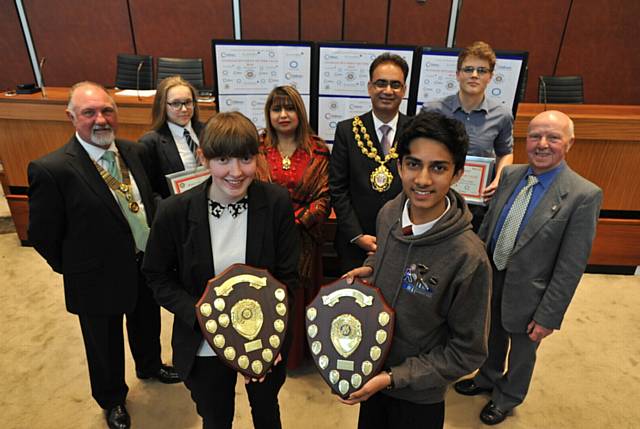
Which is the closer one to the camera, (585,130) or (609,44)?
(585,130)

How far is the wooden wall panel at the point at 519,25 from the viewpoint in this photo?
5.30 metres

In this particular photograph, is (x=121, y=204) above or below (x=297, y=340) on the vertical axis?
above

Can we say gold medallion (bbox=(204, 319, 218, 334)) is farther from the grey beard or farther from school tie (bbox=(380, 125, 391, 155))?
school tie (bbox=(380, 125, 391, 155))

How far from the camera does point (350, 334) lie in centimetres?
123

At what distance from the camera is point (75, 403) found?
7.49 feet

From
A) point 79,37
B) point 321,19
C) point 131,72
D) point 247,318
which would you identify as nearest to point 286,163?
point 247,318

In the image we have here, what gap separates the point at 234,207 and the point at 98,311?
0.93m

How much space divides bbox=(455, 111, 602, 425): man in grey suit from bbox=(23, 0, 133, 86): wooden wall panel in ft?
19.3

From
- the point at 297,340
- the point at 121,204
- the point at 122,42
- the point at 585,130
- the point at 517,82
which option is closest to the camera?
the point at 121,204

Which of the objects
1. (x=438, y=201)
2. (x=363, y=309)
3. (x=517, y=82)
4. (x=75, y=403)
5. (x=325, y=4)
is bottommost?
(x=75, y=403)

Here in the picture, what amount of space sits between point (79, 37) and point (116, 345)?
219 inches

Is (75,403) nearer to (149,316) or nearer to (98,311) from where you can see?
(149,316)

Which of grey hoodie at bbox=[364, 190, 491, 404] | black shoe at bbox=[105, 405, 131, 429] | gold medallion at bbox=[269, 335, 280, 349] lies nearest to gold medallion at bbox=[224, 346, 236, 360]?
gold medallion at bbox=[269, 335, 280, 349]

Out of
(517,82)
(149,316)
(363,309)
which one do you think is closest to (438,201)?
(363,309)
